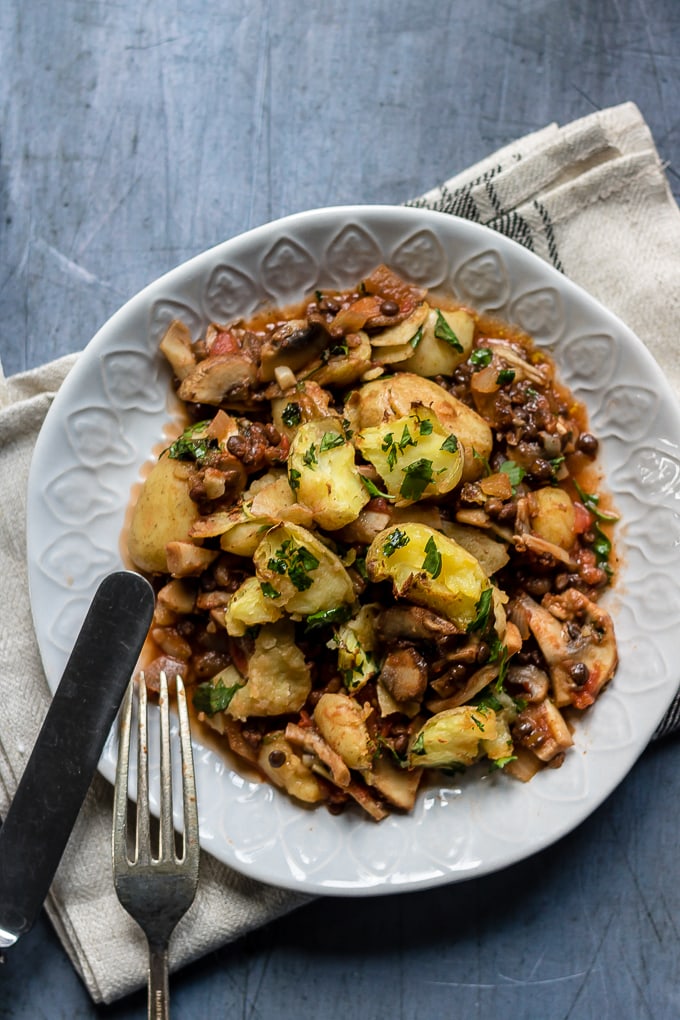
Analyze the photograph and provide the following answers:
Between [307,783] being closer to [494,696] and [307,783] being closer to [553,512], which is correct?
[494,696]

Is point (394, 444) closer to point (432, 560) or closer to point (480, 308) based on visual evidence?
point (432, 560)

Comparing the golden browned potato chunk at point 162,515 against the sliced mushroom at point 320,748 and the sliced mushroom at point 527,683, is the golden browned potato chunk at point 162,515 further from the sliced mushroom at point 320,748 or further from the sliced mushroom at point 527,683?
the sliced mushroom at point 527,683

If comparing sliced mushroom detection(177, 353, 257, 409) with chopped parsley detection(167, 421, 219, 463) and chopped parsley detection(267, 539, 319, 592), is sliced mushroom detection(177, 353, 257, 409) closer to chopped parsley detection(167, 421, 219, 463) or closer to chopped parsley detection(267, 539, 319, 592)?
chopped parsley detection(167, 421, 219, 463)

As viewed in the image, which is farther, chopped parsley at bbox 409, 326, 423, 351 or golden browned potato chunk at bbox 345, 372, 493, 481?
chopped parsley at bbox 409, 326, 423, 351

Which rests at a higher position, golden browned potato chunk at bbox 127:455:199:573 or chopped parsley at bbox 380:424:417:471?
chopped parsley at bbox 380:424:417:471

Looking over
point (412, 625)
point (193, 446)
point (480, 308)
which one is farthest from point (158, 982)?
point (480, 308)

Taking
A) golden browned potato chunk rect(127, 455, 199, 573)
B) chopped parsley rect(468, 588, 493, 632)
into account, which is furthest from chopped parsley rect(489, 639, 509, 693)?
golden browned potato chunk rect(127, 455, 199, 573)
